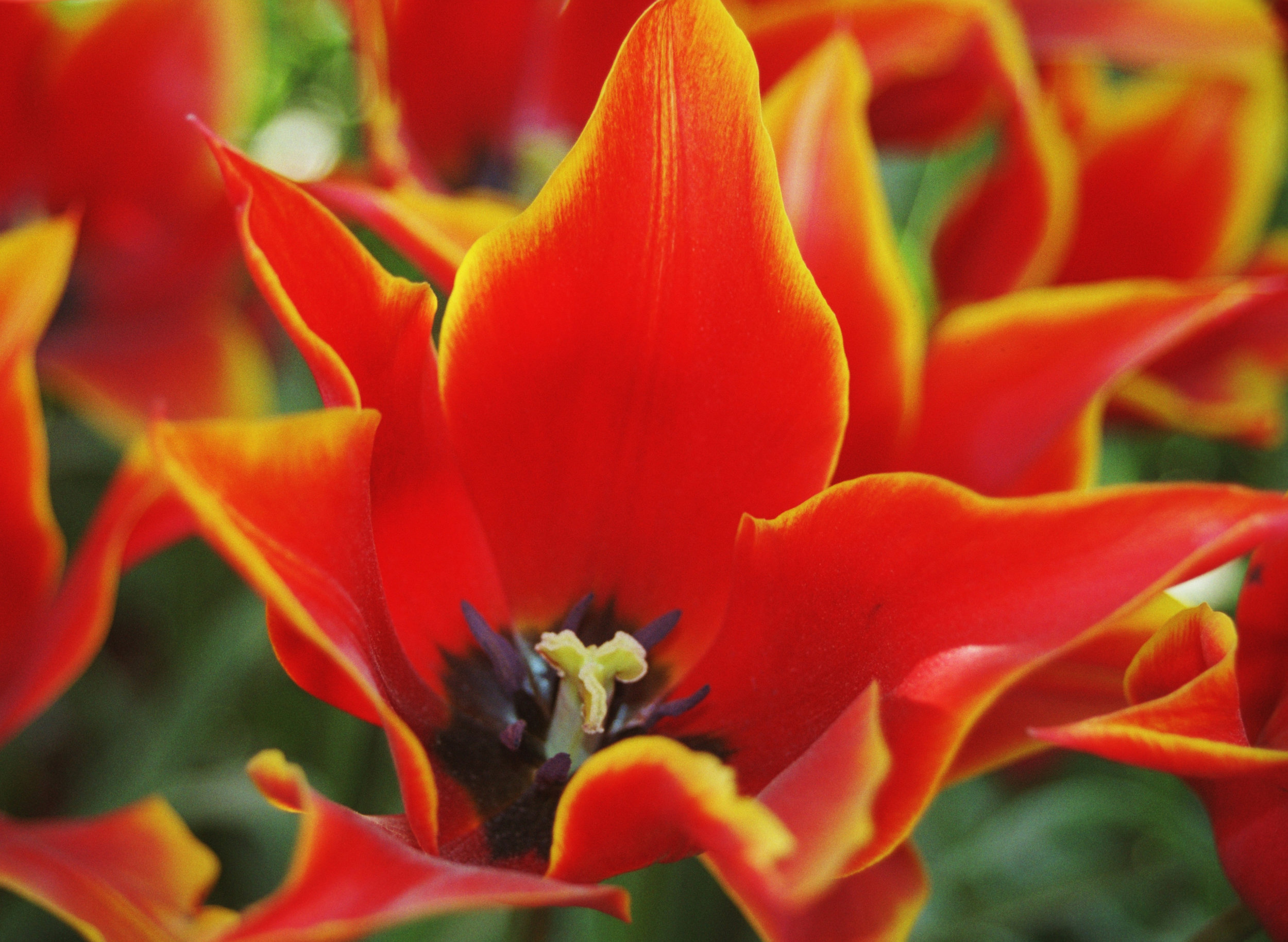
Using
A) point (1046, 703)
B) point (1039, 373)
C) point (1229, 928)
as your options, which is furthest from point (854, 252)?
point (1229, 928)

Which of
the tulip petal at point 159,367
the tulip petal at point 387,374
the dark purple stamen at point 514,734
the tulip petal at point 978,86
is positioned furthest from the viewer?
the tulip petal at point 159,367

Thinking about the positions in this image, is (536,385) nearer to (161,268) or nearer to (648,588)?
(648,588)

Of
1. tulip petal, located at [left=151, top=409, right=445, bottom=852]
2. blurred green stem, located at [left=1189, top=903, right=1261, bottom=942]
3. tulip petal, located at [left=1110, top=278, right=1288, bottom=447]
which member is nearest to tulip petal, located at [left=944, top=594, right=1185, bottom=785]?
blurred green stem, located at [left=1189, top=903, right=1261, bottom=942]

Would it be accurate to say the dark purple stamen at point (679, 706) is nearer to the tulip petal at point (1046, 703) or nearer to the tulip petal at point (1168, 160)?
the tulip petal at point (1046, 703)

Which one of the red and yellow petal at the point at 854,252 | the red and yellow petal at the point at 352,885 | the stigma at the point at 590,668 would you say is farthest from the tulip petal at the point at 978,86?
the red and yellow petal at the point at 352,885

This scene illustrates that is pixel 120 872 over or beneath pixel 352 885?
beneath

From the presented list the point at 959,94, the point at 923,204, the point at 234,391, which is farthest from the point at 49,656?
the point at 923,204

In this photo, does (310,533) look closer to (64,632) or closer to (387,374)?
(387,374)

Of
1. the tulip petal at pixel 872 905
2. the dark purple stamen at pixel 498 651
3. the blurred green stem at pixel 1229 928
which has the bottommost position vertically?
the blurred green stem at pixel 1229 928
